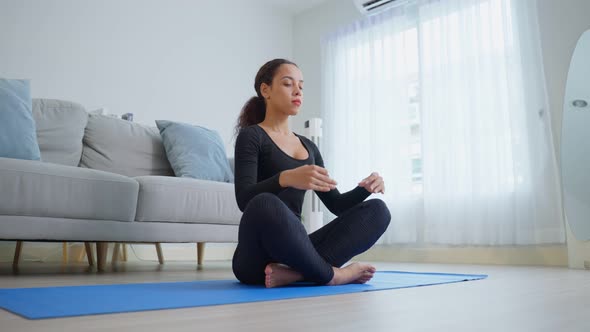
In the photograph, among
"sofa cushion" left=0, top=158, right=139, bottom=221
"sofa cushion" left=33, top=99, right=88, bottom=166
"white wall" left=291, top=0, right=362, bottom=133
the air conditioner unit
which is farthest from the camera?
"white wall" left=291, top=0, right=362, bottom=133

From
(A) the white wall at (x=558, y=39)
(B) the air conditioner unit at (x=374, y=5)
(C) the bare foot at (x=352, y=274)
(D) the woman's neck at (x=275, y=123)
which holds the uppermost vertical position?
(B) the air conditioner unit at (x=374, y=5)

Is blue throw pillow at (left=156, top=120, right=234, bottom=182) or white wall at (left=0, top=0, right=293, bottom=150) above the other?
white wall at (left=0, top=0, right=293, bottom=150)

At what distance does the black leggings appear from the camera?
132 cm

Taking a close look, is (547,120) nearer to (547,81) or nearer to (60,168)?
(547,81)

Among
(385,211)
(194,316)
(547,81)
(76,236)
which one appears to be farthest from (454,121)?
(194,316)

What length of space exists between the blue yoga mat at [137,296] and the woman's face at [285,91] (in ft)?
1.95

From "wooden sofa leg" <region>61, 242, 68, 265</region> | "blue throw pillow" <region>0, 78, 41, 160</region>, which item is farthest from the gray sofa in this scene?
"wooden sofa leg" <region>61, 242, 68, 265</region>

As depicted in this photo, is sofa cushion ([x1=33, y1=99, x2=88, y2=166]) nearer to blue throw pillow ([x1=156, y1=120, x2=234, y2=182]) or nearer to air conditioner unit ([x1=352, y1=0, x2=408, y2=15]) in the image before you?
blue throw pillow ([x1=156, y1=120, x2=234, y2=182])

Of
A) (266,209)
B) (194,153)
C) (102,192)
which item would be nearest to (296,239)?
(266,209)

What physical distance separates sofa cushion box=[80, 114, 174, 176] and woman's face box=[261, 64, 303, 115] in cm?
159

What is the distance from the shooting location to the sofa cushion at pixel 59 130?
273cm

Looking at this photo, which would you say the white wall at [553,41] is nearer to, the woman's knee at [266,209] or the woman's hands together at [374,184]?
the woman's hands together at [374,184]

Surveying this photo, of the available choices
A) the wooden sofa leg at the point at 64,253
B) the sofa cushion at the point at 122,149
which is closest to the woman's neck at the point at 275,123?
the sofa cushion at the point at 122,149

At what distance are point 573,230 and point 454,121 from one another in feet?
3.82
